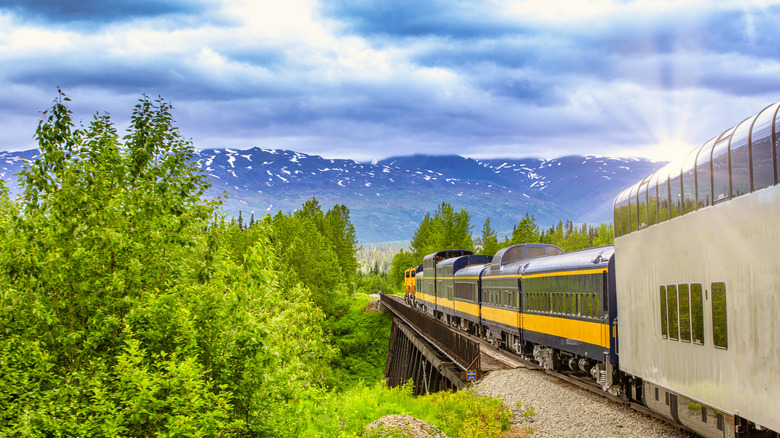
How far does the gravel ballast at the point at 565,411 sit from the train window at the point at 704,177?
4.71 meters

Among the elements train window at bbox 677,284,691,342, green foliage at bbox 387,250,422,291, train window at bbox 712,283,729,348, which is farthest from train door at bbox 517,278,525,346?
green foliage at bbox 387,250,422,291

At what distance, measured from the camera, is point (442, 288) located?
46000 mm

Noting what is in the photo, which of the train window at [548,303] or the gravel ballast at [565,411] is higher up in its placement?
the train window at [548,303]

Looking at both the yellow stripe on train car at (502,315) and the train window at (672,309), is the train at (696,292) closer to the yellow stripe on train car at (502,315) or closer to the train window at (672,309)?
the train window at (672,309)

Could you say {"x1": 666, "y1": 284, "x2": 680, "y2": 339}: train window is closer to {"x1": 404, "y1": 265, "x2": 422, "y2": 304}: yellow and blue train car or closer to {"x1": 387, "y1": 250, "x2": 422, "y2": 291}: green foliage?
{"x1": 404, "y1": 265, "x2": 422, "y2": 304}: yellow and blue train car

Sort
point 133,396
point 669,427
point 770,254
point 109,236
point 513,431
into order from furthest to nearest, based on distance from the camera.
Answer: point 513,431 → point 669,427 → point 109,236 → point 133,396 → point 770,254

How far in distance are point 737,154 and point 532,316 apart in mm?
14786

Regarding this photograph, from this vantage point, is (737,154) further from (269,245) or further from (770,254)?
(269,245)

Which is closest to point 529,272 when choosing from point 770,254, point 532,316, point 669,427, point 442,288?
point 532,316

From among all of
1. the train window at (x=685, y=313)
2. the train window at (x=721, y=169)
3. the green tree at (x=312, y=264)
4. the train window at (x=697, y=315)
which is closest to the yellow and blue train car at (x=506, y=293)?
the train window at (x=685, y=313)

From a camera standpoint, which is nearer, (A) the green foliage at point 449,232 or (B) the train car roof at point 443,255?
(B) the train car roof at point 443,255

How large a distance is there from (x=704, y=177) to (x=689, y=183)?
26.1 inches

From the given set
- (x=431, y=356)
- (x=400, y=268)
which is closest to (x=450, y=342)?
(x=431, y=356)

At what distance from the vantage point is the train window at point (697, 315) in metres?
9.81
